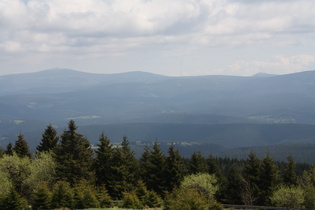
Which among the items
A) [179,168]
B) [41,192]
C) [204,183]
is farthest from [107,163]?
[41,192]

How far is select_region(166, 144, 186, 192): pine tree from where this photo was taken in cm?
6869

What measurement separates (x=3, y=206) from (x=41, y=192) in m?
4.28

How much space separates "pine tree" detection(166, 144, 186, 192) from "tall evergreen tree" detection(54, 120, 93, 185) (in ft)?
48.7

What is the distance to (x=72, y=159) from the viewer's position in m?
62.3

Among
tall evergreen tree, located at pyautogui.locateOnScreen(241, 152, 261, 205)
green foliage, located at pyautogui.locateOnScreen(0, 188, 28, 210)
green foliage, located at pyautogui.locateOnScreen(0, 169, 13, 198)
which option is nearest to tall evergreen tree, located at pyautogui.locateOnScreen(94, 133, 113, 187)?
green foliage, located at pyautogui.locateOnScreen(0, 169, 13, 198)

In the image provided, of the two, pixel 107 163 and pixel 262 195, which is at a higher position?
pixel 107 163

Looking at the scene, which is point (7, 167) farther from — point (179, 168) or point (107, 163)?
point (179, 168)

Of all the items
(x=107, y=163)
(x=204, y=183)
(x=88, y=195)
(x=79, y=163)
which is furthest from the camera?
(x=107, y=163)

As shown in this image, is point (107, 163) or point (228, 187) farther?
point (228, 187)

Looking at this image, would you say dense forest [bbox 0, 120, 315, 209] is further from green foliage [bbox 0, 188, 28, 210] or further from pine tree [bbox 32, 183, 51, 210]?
green foliage [bbox 0, 188, 28, 210]

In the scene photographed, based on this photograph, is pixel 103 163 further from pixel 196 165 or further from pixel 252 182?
pixel 252 182

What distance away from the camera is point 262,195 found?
A: 66.4 metres

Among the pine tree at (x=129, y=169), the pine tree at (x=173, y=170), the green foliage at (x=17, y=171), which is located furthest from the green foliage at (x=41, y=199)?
the pine tree at (x=173, y=170)

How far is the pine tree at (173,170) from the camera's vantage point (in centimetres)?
6869
